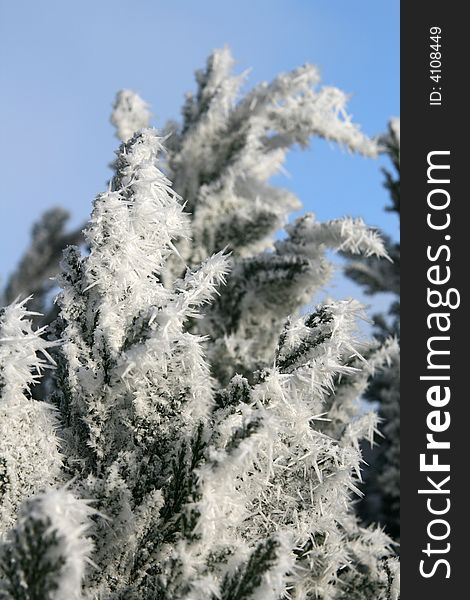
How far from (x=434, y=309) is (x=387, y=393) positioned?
263 centimetres

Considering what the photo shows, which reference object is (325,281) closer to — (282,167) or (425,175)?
(425,175)

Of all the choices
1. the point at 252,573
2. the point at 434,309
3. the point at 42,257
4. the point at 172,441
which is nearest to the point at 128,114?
the point at 42,257

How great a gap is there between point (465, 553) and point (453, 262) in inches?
33.3

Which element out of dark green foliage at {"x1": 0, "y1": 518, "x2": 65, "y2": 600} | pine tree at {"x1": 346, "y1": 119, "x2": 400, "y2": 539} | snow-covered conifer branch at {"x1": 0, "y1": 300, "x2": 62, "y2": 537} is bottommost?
dark green foliage at {"x1": 0, "y1": 518, "x2": 65, "y2": 600}

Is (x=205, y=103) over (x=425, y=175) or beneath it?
over

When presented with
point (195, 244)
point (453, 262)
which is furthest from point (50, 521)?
point (195, 244)

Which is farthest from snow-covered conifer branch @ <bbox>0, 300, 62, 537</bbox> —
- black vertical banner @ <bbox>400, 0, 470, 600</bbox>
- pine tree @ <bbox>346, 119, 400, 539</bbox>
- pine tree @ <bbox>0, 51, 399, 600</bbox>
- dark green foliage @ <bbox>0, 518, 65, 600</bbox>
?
pine tree @ <bbox>346, 119, 400, 539</bbox>

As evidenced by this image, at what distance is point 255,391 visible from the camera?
1545 mm

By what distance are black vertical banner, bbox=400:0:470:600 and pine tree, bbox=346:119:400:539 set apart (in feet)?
5.92

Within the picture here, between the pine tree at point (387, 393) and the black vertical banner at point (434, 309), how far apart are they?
181 centimetres

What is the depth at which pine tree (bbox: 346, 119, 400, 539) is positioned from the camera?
4.52m

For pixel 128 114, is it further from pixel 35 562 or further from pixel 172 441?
pixel 35 562

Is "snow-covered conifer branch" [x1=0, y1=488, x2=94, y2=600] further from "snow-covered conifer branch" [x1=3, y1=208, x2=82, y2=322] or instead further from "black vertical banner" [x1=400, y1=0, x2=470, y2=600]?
"snow-covered conifer branch" [x1=3, y1=208, x2=82, y2=322]

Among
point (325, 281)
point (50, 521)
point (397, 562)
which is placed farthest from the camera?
point (325, 281)
